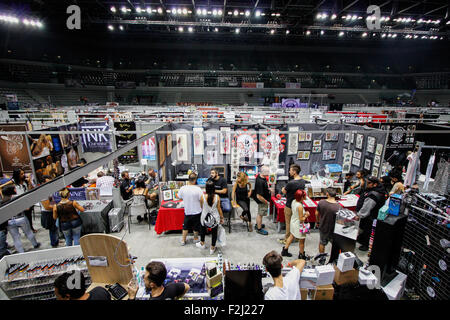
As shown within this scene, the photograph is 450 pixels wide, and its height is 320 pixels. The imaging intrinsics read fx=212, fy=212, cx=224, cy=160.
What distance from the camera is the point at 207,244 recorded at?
468 cm

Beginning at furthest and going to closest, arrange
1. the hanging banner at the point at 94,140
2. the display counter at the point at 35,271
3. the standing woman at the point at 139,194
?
the hanging banner at the point at 94,140
the standing woman at the point at 139,194
the display counter at the point at 35,271

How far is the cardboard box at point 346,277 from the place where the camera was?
107 inches

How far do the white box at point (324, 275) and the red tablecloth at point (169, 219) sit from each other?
314cm

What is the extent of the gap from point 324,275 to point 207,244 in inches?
107

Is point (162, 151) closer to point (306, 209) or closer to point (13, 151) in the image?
point (306, 209)

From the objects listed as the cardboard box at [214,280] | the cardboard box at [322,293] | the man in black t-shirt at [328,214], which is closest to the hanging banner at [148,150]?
the cardboard box at [214,280]

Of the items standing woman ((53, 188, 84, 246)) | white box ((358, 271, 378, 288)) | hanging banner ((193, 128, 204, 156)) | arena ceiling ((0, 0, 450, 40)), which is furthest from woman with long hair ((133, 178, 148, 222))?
arena ceiling ((0, 0, 450, 40))

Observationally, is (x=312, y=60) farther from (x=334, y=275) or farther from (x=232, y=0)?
(x=334, y=275)

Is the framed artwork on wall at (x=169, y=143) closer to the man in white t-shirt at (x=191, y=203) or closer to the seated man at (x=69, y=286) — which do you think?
the man in white t-shirt at (x=191, y=203)

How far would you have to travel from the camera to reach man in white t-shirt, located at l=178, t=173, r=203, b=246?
4191 mm

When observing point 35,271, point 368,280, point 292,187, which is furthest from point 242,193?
point 35,271

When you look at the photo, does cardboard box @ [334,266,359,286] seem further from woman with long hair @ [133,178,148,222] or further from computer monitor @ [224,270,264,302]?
woman with long hair @ [133,178,148,222]
